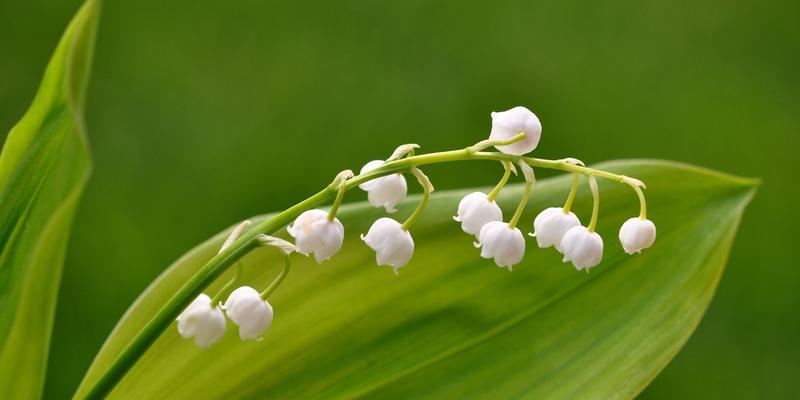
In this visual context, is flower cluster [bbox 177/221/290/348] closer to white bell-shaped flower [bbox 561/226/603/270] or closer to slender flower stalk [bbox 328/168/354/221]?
slender flower stalk [bbox 328/168/354/221]

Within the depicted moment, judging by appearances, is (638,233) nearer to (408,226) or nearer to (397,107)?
(408,226)

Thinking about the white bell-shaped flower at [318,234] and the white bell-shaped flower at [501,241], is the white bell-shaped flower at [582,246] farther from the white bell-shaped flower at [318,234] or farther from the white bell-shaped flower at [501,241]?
the white bell-shaped flower at [318,234]

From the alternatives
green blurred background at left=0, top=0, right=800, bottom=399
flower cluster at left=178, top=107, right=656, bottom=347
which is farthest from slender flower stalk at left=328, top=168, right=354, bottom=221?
green blurred background at left=0, top=0, right=800, bottom=399

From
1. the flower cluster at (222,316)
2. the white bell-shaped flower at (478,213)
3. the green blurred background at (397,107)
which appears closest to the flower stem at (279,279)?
the flower cluster at (222,316)

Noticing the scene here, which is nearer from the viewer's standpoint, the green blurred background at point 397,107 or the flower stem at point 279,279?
the flower stem at point 279,279

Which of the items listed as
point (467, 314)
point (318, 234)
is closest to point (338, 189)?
point (318, 234)

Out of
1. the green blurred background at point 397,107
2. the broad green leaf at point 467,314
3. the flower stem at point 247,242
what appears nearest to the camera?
the flower stem at point 247,242

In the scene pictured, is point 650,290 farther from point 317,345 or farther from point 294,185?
point 294,185
